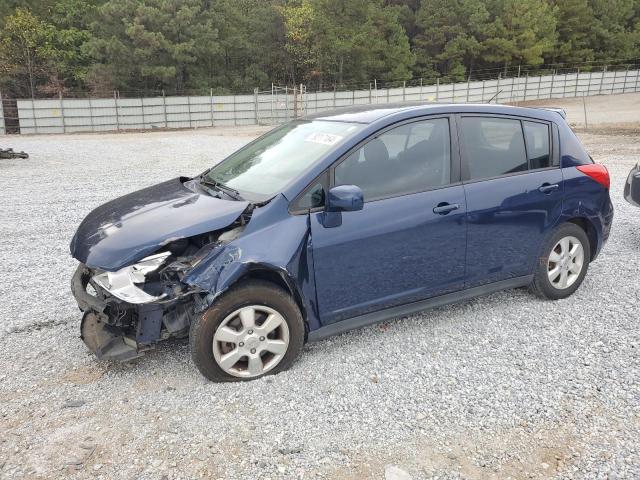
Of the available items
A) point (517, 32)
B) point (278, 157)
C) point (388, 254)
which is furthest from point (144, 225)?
point (517, 32)

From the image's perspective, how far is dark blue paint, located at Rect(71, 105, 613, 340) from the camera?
3.27 m

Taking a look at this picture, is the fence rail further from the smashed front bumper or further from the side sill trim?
the smashed front bumper

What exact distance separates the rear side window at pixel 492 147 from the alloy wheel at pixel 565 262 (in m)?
0.79

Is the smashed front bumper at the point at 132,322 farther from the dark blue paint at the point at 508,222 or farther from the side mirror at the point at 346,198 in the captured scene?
the dark blue paint at the point at 508,222

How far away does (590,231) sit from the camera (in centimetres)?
471

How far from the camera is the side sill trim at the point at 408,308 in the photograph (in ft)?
11.7

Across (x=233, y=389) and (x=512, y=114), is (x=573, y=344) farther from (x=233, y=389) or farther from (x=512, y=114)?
(x=233, y=389)

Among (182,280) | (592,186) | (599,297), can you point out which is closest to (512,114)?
(592,186)

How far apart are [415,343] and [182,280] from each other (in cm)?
171

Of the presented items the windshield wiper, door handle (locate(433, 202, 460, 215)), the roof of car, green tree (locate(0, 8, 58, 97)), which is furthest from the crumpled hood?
green tree (locate(0, 8, 58, 97))

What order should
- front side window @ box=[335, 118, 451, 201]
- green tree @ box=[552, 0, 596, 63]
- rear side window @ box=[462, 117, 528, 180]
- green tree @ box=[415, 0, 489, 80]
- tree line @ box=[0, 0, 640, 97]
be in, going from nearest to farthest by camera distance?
1. front side window @ box=[335, 118, 451, 201]
2. rear side window @ box=[462, 117, 528, 180]
3. tree line @ box=[0, 0, 640, 97]
4. green tree @ box=[415, 0, 489, 80]
5. green tree @ box=[552, 0, 596, 63]

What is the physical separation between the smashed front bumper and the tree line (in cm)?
3971

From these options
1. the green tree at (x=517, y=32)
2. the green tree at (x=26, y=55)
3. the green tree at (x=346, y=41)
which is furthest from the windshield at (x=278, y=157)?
the green tree at (x=517, y=32)

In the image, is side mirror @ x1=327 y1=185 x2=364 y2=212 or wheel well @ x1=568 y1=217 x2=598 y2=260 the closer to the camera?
side mirror @ x1=327 y1=185 x2=364 y2=212
